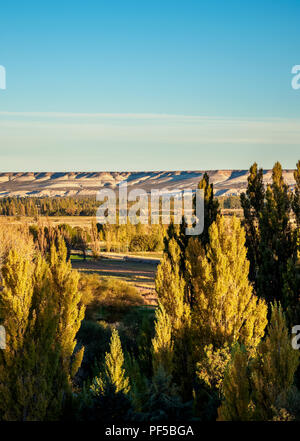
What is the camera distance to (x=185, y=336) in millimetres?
21625

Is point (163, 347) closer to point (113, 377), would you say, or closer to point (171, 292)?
point (171, 292)

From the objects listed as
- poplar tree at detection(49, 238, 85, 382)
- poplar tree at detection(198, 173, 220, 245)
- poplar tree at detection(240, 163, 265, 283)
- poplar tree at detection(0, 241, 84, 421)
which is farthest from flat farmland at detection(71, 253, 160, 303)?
poplar tree at detection(0, 241, 84, 421)

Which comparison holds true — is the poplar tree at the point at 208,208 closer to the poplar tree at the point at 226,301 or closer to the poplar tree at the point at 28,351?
the poplar tree at the point at 226,301

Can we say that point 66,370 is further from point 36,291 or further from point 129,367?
point 129,367

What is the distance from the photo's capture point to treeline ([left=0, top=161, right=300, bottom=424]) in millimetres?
13047

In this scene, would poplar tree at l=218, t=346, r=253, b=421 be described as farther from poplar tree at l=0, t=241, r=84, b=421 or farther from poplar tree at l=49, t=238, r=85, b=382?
poplar tree at l=49, t=238, r=85, b=382

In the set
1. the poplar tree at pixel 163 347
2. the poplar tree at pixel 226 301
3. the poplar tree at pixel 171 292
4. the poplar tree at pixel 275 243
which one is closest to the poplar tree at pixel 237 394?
the poplar tree at pixel 226 301

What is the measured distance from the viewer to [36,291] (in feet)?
49.2

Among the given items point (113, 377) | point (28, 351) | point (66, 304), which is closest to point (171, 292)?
point (66, 304)

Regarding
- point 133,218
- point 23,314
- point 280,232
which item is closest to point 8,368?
point 23,314

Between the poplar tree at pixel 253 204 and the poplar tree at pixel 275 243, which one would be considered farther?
the poplar tree at pixel 253 204

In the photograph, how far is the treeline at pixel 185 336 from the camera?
1305cm

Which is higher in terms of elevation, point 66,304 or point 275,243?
point 275,243
